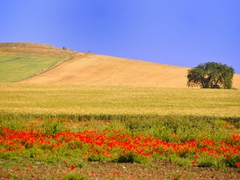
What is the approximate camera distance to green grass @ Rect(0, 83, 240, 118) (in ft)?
82.6

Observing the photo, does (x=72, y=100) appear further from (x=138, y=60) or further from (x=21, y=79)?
(x=138, y=60)

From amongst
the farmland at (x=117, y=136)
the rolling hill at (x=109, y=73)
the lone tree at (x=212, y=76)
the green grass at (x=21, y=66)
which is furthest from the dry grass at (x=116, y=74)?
the farmland at (x=117, y=136)

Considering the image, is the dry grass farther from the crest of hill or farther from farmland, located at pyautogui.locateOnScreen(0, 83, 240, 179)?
farmland, located at pyautogui.locateOnScreen(0, 83, 240, 179)

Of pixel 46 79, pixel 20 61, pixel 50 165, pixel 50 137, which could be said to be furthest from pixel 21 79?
pixel 50 165

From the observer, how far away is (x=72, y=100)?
3222 centimetres

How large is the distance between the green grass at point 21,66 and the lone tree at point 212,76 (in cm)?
3111

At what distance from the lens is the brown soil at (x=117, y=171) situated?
10.3 meters

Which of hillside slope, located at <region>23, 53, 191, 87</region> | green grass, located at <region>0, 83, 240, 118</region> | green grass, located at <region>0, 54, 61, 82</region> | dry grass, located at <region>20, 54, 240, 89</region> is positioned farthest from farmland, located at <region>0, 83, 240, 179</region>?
green grass, located at <region>0, 54, 61, 82</region>

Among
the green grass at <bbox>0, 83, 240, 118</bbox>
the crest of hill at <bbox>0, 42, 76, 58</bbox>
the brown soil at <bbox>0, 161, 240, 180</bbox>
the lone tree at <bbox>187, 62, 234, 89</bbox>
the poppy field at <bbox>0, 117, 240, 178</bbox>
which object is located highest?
the crest of hill at <bbox>0, 42, 76, 58</bbox>

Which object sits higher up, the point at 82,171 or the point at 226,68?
the point at 226,68

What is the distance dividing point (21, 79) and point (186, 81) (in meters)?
29.7

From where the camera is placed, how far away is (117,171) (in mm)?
11117

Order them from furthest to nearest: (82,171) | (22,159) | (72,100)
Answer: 1. (72,100)
2. (22,159)
3. (82,171)

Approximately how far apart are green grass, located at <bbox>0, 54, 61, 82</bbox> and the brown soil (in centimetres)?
5427
